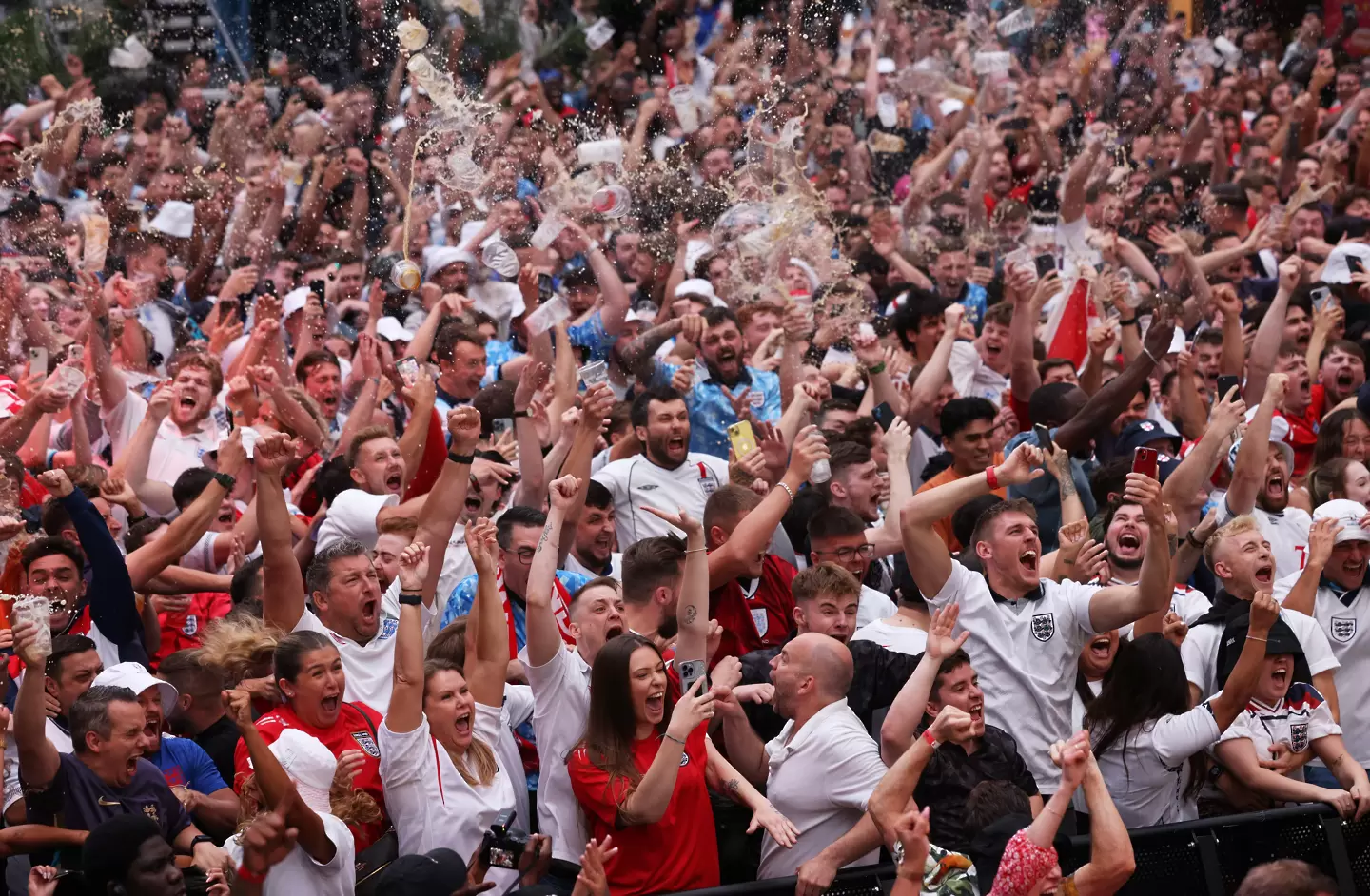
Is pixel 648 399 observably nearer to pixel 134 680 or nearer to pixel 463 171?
pixel 134 680

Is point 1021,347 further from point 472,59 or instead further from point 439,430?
point 472,59

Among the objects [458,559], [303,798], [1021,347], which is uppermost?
[303,798]

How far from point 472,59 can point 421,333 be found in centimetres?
631

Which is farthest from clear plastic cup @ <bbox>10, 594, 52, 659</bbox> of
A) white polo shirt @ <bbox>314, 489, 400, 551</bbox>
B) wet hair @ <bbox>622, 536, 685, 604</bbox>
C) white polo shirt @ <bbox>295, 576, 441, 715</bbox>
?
wet hair @ <bbox>622, 536, 685, 604</bbox>

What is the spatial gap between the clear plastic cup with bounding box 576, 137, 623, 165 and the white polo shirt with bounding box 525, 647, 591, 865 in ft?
21.5

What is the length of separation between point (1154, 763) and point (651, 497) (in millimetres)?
2282

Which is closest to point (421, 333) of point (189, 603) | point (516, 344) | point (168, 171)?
point (516, 344)

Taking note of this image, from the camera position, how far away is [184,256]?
35.3 feet

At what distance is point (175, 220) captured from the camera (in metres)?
10.6

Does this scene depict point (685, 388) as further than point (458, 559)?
Yes

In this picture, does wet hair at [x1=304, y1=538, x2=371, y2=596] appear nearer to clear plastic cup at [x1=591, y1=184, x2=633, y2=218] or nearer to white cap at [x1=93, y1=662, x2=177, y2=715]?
white cap at [x1=93, y1=662, x2=177, y2=715]

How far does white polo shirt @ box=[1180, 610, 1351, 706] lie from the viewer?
5.87m

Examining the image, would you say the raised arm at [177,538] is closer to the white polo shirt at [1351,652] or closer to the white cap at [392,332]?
the white cap at [392,332]

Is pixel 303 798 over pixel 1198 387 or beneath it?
over
